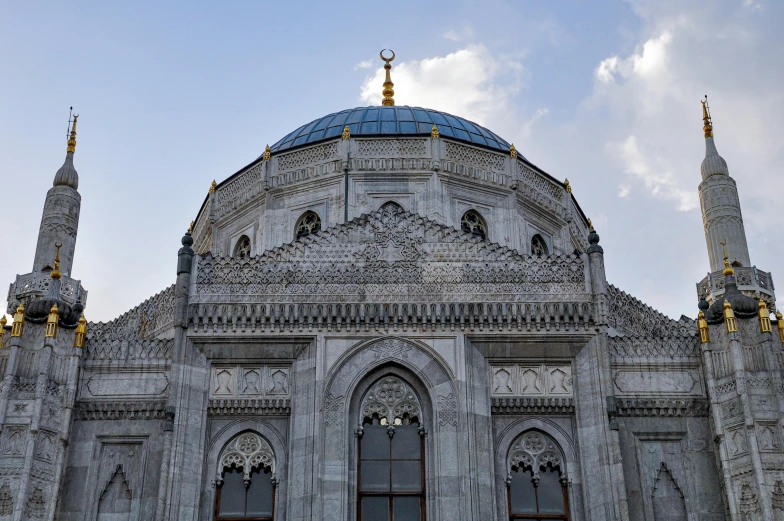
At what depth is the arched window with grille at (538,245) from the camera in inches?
1273

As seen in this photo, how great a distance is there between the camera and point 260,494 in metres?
22.5

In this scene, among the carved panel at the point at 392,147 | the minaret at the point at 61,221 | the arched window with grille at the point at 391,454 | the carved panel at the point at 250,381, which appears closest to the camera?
the arched window with grille at the point at 391,454

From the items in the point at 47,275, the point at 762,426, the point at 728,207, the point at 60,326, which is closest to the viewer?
the point at 762,426

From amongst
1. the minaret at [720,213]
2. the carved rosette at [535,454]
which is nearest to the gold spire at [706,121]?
the minaret at [720,213]

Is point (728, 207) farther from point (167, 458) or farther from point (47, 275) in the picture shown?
point (47, 275)

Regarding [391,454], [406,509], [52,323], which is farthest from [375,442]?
[52,323]

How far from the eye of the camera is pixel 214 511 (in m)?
22.1

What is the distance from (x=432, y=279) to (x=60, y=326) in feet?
28.6

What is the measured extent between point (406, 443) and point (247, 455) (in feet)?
11.7

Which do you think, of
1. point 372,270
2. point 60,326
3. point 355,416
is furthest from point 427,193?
point 60,326

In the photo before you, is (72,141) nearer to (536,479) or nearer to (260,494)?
(260,494)

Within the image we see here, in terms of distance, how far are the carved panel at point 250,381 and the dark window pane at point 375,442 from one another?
2046 millimetres

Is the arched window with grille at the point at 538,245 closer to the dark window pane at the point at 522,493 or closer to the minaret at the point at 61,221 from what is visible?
the dark window pane at the point at 522,493

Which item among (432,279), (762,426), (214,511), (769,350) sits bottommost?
(214,511)
